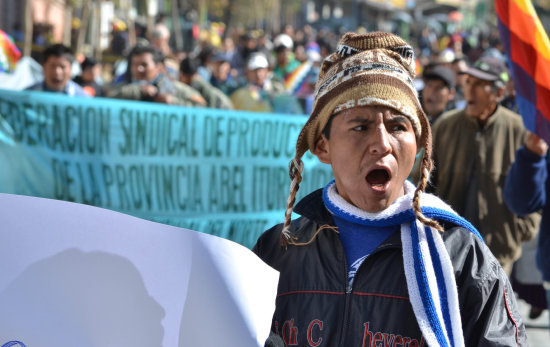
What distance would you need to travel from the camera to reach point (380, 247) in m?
1.82

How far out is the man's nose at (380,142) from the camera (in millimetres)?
1808

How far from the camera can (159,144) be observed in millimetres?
5887

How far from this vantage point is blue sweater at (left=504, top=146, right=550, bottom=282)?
3.62 metres

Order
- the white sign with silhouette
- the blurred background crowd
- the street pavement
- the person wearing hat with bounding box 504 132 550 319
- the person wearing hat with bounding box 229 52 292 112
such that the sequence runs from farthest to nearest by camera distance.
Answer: the person wearing hat with bounding box 229 52 292 112 → the blurred background crowd → the street pavement → the person wearing hat with bounding box 504 132 550 319 → the white sign with silhouette

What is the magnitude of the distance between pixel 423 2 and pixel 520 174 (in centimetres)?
7282

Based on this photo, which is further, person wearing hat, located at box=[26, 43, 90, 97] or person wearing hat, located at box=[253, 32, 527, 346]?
person wearing hat, located at box=[26, 43, 90, 97]

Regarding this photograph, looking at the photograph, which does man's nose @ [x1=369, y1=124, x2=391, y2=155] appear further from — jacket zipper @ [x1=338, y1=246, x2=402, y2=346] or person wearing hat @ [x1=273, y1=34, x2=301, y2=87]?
person wearing hat @ [x1=273, y1=34, x2=301, y2=87]

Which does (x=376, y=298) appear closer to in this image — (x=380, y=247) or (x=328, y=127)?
(x=380, y=247)

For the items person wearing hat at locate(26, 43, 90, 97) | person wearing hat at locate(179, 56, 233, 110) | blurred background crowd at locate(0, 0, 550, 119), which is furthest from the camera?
blurred background crowd at locate(0, 0, 550, 119)

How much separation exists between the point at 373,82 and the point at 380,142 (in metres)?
0.15

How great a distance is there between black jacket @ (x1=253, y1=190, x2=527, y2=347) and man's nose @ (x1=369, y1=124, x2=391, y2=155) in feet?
0.72

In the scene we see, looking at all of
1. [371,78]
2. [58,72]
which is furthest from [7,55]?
[371,78]

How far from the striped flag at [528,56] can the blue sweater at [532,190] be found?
0.38 meters

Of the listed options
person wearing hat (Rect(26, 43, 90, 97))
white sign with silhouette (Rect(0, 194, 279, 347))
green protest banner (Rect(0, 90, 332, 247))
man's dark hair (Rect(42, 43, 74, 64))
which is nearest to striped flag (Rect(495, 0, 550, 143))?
white sign with silhouette (Rect(0, 194, 279, 347))
